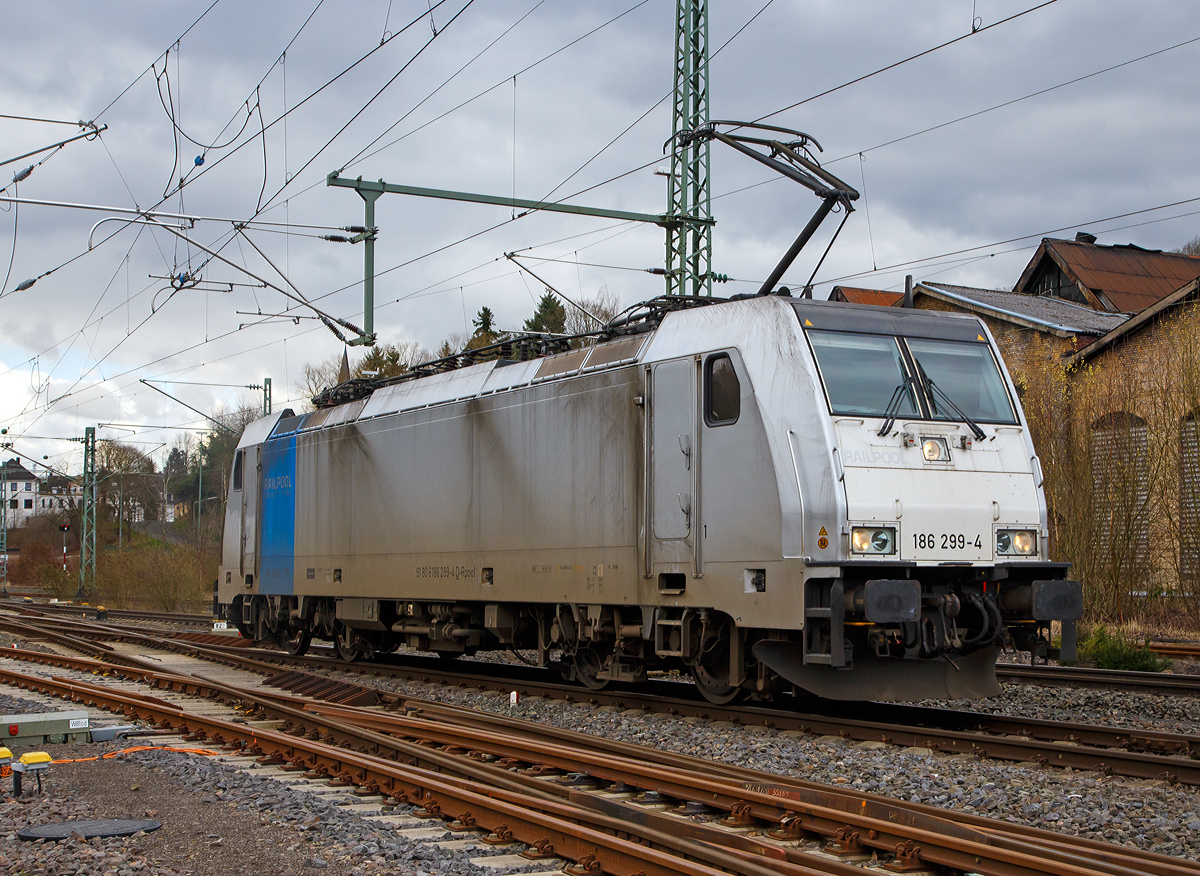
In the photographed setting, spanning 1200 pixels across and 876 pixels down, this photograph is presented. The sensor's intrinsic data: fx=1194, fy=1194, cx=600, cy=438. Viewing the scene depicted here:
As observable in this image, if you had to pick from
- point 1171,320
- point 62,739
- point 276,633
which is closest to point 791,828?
point 62,739

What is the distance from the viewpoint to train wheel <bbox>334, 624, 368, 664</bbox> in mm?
17016

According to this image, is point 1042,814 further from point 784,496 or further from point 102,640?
point 102,640

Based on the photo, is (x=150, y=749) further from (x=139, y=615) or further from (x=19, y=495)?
(x=19, y=495)

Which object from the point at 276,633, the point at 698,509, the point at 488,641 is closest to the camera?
the point at 698,509

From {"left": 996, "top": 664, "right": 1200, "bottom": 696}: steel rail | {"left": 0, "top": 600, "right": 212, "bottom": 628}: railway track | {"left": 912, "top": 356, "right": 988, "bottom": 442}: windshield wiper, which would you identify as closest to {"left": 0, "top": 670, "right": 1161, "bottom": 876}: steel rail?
{"left": 912, "top": 356, "right": 988, "bottom": 442}: windshield wiper

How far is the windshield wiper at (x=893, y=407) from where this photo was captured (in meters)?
9.61

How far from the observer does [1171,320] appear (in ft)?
72.3

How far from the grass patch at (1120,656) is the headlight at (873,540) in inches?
255

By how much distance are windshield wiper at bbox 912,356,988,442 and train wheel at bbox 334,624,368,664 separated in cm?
976

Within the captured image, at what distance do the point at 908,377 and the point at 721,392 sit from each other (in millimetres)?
1582

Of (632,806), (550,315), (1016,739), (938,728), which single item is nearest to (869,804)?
(632,806)

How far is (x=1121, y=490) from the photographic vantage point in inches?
781

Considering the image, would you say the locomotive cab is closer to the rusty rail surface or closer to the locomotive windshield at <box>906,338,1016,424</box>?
the locomotive windshield at <box>906,338,1016,424</box>

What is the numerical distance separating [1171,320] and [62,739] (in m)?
19.9
